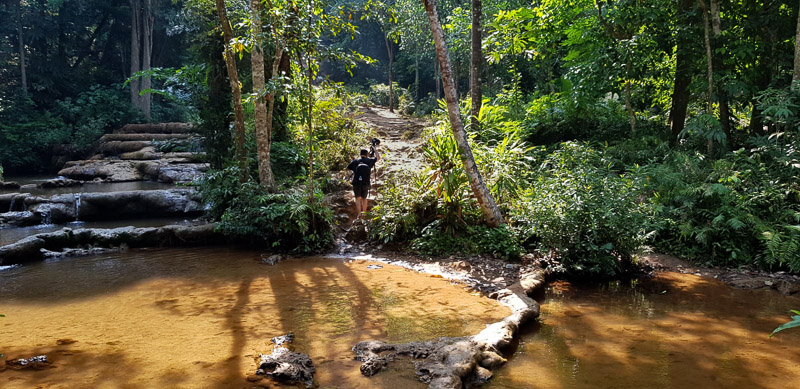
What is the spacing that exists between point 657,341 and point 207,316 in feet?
16.2

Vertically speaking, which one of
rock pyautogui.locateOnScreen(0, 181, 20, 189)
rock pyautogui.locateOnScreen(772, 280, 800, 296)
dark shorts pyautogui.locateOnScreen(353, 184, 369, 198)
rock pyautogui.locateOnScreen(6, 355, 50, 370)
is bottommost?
rock pyautogui.locateOnScreen(6, 355, 50, 370)

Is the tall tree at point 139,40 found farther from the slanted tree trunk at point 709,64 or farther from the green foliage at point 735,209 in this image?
the green foliage at point 735,209

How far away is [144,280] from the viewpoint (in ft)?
24.1

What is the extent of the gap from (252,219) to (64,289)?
3.13 meters

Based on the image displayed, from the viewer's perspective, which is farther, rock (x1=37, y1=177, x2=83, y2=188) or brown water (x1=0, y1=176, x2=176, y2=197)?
rock (x1=37, y1=177, x2=83, y2=188)

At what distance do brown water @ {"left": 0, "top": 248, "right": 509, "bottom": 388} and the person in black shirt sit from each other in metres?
1.90

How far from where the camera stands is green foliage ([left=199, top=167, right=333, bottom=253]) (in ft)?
28.6

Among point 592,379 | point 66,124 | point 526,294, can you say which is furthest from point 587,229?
point 66,124

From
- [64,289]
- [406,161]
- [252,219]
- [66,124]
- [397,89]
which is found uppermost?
[397,89]

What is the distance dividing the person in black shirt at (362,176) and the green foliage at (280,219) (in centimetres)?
82

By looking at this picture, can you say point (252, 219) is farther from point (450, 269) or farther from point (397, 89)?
point (397, 89)

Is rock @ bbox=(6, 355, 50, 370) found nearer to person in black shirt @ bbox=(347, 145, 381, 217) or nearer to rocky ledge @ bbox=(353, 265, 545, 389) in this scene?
rocky ledge @ bbox=(353, 265, 545, 389)

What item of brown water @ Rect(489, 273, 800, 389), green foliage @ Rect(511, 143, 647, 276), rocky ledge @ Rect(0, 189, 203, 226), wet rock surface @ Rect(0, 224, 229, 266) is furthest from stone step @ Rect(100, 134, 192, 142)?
brown water @ Rect(489, 273, 800, 389)

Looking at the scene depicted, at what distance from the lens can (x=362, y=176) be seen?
977cm
